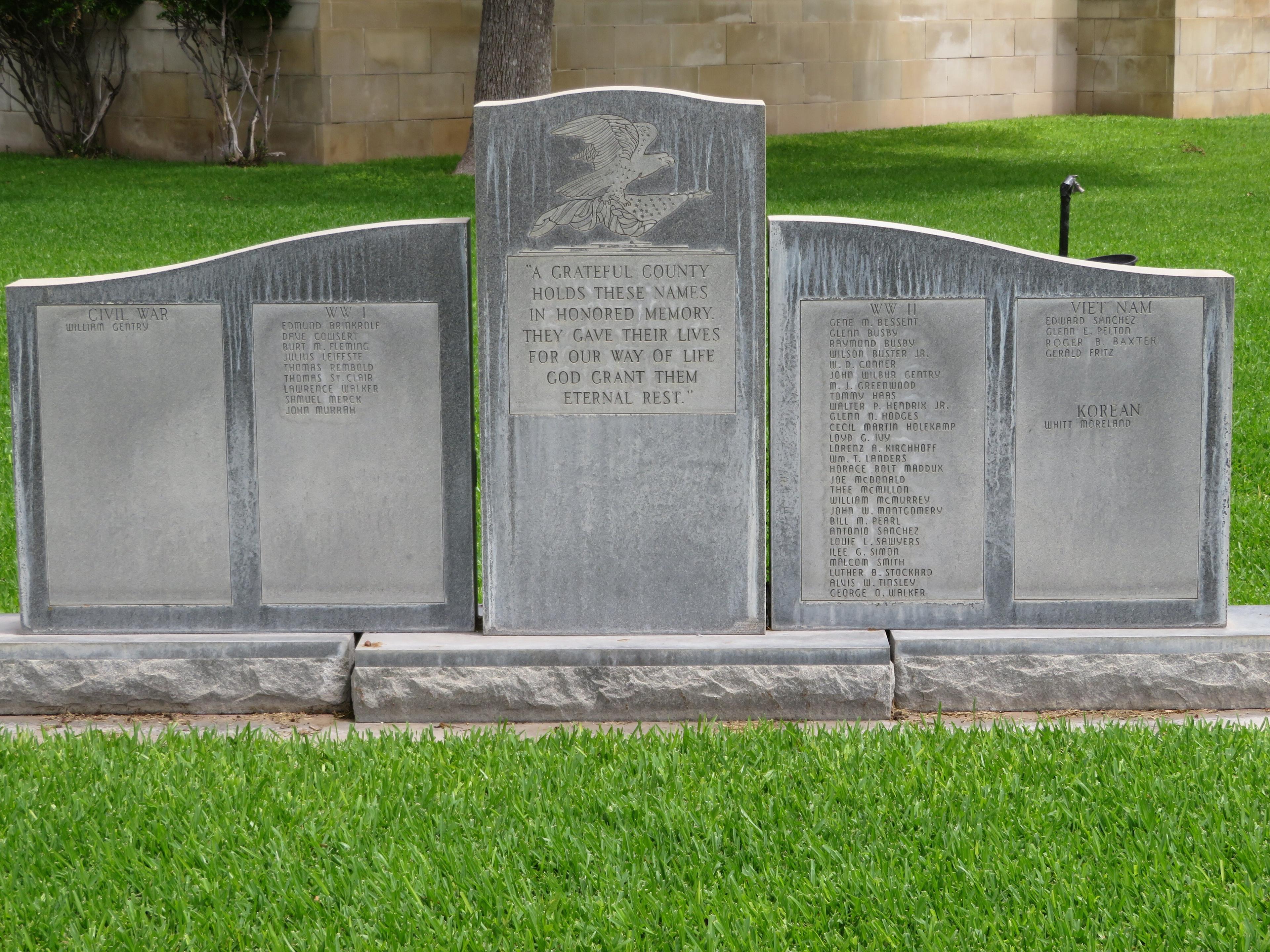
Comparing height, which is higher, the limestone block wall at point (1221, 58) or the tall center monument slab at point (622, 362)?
the limestone block wall at point (1221, 58)

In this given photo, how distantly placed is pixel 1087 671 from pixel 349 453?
2.53 m

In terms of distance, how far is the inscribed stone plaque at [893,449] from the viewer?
16.7ft

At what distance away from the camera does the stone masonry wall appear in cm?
1991

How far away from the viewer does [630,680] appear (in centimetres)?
501

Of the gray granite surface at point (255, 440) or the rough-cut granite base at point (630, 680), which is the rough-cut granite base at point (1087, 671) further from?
the gray granite surface at point (255, 440)

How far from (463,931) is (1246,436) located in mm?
6046

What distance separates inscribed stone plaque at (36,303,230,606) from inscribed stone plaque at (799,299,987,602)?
198 cm

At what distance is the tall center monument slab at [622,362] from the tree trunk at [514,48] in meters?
12.7

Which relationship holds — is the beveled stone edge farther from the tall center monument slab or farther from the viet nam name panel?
the viet nam name panel

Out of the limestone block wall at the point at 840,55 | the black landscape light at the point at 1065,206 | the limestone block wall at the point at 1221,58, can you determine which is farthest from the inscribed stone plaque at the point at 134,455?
the limestone block wall at the point at 1221,58

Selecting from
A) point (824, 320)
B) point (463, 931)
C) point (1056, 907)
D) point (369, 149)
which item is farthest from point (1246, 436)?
point (369, 149)

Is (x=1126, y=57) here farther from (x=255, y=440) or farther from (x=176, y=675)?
(x=176, y=675)

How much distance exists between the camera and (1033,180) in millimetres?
18297

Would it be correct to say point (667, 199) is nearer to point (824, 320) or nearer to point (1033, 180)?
point (824, 320)
